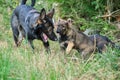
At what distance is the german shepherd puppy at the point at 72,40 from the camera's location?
8.88 meters

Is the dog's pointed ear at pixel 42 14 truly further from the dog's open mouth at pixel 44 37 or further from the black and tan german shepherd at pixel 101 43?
the black and tan german shepherd at pixel 101 43

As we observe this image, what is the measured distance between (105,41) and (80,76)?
111 inches

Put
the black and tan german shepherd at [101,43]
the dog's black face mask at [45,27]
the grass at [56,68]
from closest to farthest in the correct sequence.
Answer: the grass at [56,68], the black and tan german shepherd at [101,43], the dog's black face mask at [45,27]

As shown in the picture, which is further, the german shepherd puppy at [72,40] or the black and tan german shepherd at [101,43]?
the german shepherd puppy at [72,40]

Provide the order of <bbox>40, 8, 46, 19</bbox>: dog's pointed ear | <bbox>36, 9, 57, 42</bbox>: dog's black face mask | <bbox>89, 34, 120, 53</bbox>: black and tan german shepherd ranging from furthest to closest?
<bbox>36, 9, 57, 42</bbox>: dog's black face mask < <bbox>40, 8, 46, 19</bbox>: dog's pointed ear < <bbox>89, 34, 120, 53</bbox>: black and tan german shepherd

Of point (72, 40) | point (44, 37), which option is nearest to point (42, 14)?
point (44, 37)

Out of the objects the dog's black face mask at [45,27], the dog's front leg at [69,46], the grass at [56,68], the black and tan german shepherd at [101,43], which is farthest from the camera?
the dog's black face mask at [45,27]

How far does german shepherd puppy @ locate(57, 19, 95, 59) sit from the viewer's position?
29.1 ft

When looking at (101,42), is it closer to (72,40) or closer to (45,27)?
(72,40)

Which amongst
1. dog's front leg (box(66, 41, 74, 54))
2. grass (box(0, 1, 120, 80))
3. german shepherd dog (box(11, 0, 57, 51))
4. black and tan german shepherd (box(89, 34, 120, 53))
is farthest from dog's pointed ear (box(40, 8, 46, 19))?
grass (box(0, 1, 120, 80))

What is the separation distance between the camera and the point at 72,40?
9109 mm

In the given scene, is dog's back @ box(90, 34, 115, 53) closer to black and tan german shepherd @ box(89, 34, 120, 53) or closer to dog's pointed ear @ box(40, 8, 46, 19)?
black and tan german shepherd @ box(89, 34, 120, 53)

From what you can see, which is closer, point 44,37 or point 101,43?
point 101,43

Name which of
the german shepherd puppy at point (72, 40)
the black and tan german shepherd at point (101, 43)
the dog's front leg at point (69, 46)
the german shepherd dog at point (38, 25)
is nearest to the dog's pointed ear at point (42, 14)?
the german shepherd dog at point (38, 25)
